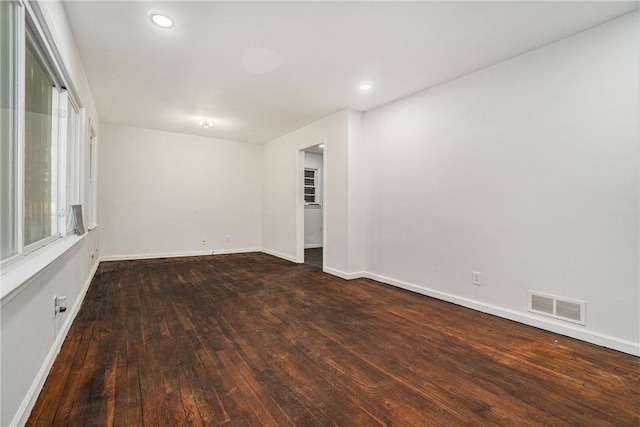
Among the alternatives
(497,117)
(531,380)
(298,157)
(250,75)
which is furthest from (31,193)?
(298,157)

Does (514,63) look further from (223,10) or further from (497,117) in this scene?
(223,10)

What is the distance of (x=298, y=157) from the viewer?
566 cm

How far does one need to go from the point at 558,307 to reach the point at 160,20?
158 inches

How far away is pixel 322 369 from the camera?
194 cm

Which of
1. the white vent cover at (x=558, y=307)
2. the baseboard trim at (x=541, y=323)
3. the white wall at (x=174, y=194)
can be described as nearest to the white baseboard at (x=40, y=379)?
the white wall at (x=174, y=194)

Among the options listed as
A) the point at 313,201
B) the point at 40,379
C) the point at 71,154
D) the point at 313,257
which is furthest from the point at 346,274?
the point at 313,201

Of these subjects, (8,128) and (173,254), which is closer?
(8,128)

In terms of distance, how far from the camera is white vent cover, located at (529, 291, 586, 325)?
2451 millimetres

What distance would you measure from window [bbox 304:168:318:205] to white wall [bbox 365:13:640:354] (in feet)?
13.4

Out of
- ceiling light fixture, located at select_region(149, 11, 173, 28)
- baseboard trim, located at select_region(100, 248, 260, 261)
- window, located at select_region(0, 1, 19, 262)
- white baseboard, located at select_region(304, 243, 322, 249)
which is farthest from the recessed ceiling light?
white baseboard, located at select_region(304, 243, 322, 249)

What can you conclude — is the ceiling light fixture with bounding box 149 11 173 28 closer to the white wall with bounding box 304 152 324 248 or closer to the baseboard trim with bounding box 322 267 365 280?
the baseboard trim with bounding box 322 267 365 280

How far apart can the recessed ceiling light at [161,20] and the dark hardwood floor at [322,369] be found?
8.23ft

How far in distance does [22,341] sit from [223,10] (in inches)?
93.6

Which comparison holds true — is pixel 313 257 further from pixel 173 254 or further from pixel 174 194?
pixel 174 194
